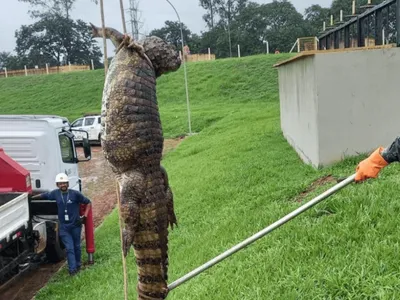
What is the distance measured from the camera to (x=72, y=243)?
6672 mm

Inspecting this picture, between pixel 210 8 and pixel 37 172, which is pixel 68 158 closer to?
pixel 37 172

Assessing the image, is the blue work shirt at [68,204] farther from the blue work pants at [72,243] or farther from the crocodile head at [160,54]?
the crocodile head at [160,54]

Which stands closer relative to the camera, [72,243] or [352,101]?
[72,243]

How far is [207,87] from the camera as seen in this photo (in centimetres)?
2931

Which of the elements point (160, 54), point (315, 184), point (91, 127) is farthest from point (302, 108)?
point (91, 127)

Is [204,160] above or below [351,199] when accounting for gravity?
below

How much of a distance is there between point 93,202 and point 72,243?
4895 millimetres

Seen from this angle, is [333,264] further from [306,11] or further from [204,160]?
[306,11]

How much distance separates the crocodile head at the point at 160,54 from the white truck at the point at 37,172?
15.9 feet

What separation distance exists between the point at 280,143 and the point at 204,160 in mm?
1916

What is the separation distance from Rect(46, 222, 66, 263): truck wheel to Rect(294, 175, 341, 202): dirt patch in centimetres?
367

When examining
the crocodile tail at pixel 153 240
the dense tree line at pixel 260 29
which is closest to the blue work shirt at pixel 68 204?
the crocodile tail at pixel 153 240

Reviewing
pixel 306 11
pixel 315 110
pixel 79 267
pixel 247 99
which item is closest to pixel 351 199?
pixel 315 110

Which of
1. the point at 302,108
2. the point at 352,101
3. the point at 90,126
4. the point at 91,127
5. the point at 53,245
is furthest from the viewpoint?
the point at 90,126
